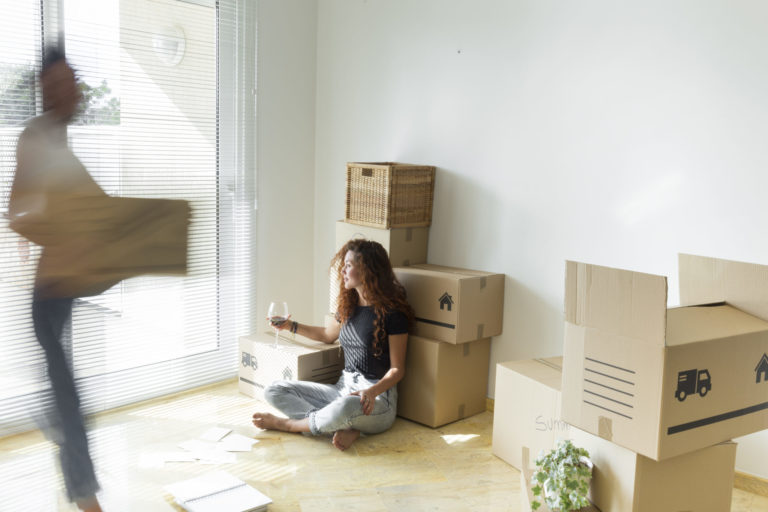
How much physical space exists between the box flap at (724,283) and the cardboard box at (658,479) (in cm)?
42

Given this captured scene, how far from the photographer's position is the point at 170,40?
917mm

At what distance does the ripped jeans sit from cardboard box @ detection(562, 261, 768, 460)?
1054 millimetres

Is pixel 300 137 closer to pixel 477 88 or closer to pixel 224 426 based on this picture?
pixel 477 88

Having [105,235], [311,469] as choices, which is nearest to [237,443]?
[311,469]

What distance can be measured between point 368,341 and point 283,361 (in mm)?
469

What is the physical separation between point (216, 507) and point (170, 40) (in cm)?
170

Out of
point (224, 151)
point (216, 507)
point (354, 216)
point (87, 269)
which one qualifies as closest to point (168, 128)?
point (224, 151)

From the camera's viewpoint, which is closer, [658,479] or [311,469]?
[658,479]

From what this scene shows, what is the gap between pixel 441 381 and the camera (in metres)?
2.96

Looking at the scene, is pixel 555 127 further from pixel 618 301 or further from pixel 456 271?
pixel 618 301

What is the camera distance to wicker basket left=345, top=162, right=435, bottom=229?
10.1 feet

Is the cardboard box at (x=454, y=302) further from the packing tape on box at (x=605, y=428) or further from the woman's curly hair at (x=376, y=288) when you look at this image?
the packing tape on box at (x=605, y=428)

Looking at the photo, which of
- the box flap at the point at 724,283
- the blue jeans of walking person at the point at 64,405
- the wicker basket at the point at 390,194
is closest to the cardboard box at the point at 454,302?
the wicker basket at the point at 390,194

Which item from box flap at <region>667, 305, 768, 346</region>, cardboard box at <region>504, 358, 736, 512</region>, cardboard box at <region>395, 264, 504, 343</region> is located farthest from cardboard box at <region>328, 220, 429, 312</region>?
box flap at <region>667, 305, 768, 346</region>
